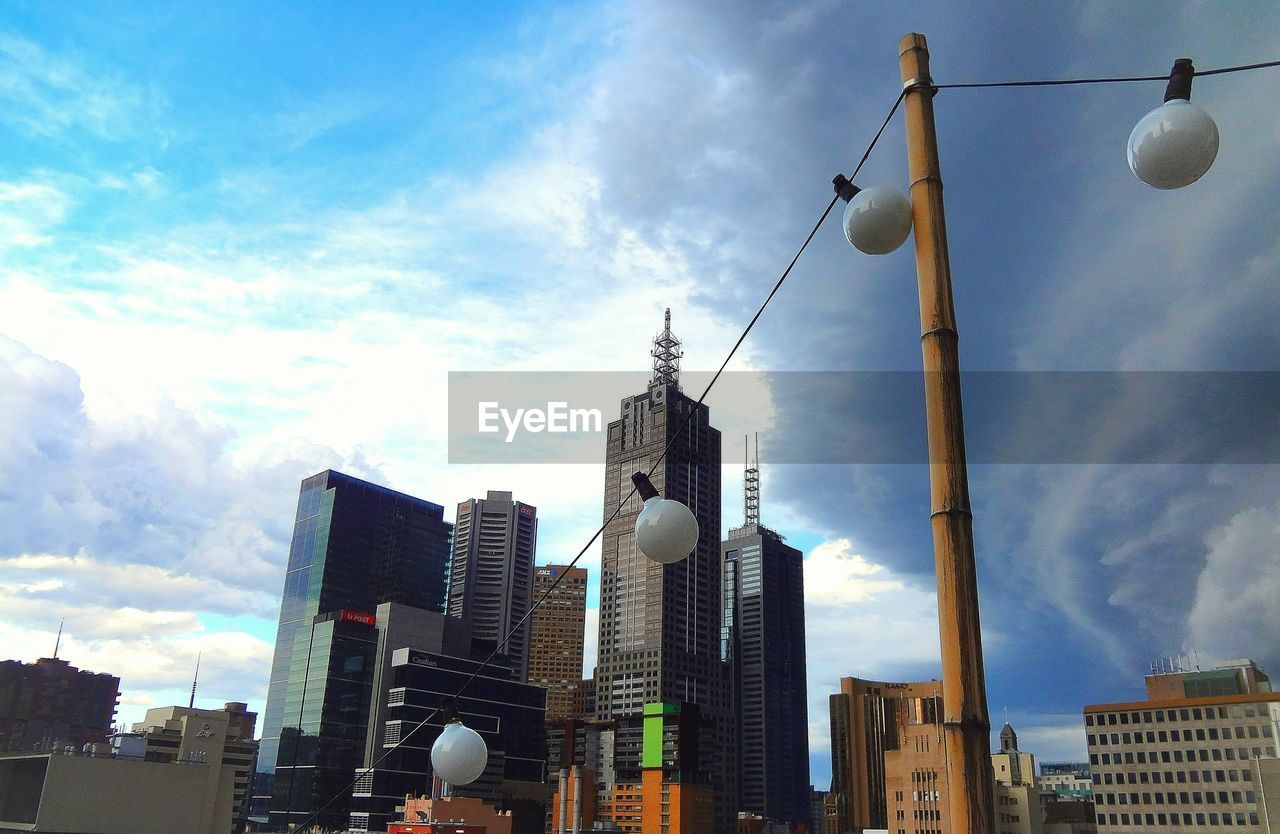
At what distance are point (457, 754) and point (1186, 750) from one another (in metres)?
94.3

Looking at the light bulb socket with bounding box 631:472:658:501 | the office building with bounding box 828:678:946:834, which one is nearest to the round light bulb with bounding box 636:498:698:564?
the light bulb socket with bounding box 631:472:658:501

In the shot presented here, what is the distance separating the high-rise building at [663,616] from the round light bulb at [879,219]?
164004 millimetres

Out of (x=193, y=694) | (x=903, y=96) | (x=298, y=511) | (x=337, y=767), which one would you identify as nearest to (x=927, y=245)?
(x=903, y=96)

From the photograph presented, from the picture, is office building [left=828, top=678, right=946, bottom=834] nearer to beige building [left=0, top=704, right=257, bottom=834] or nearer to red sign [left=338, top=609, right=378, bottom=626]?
red sign [left=338, top=609, right=378, bottom=626]

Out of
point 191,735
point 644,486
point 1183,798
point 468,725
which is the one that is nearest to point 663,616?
point 468,725

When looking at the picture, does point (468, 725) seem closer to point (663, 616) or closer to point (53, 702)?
point (663, 616)

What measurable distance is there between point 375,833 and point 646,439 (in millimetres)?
99697

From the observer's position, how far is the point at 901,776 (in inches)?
3959

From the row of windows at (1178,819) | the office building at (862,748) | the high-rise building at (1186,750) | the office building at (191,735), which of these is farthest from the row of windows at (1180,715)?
the office building at (191,735)

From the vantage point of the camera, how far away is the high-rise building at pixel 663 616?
178 meters

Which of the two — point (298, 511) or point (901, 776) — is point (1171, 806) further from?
point (298, 511)

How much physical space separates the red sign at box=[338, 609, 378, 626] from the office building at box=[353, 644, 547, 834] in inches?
333

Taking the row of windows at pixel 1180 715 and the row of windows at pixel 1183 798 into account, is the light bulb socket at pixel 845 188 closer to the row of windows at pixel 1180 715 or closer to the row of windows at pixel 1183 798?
the row of windows at pixel 1183 798

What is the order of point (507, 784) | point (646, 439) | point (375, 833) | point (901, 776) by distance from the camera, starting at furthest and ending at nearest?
point (646, 439) → point (507, 784) → point (375, 833) → point (901, 776)
